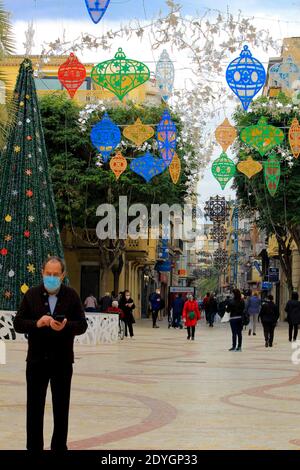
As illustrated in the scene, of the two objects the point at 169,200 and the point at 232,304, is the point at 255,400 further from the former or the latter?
the point at 169,200

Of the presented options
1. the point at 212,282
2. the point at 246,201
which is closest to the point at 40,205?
the point at 246,201

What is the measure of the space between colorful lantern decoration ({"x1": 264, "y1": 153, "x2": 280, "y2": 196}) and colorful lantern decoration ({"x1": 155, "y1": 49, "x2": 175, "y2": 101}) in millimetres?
11468

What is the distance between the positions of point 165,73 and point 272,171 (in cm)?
1411

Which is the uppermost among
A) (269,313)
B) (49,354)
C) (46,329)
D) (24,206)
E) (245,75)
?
(245,75)

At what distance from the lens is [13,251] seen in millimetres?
25984

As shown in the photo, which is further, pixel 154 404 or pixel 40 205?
pixel 40 205

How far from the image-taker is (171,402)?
13.9m

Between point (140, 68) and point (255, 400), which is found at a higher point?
point (140, 68)

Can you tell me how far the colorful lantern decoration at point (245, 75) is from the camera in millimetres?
23594

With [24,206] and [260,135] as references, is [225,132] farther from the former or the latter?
[24,206]

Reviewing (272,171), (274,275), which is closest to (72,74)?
(272,171)

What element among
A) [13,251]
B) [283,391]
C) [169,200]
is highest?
[169,200]

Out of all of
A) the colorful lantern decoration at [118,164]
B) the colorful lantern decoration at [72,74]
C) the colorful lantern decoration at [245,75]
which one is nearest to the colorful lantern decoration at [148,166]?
the colorful lantern decoration at [118,164]

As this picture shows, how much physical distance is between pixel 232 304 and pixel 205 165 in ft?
28.6
